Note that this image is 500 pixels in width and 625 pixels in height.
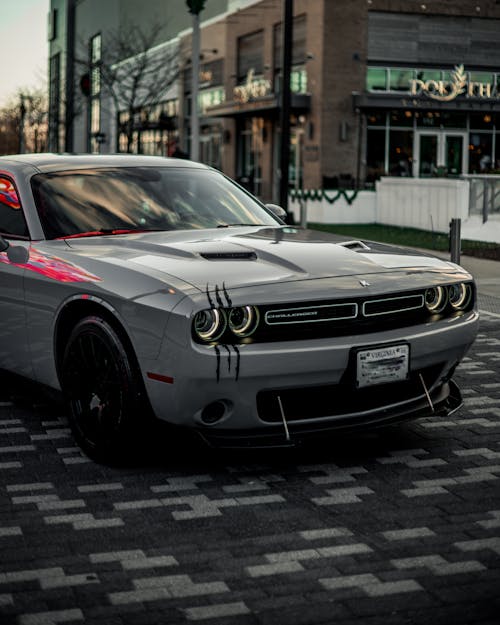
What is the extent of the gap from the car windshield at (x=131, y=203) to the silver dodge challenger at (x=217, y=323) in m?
0.01

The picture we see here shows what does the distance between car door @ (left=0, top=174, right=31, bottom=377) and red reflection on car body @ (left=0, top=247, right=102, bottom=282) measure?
0.06 m

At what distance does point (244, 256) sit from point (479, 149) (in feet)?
143

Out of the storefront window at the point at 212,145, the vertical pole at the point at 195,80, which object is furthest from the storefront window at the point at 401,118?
the vertical pole at the point at 195,80

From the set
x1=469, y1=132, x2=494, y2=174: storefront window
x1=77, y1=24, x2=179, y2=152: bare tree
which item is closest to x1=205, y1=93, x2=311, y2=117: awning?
x1=77, y1=24, x2=179, y2=152: bare tree

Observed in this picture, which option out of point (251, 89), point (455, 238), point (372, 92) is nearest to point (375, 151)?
point (372, 92)

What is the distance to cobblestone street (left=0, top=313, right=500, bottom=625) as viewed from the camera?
3.94m

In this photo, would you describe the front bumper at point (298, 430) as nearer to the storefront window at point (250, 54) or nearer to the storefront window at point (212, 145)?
the storefront window at point (250, 54)

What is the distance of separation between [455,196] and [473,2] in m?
23.0

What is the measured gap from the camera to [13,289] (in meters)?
6.57

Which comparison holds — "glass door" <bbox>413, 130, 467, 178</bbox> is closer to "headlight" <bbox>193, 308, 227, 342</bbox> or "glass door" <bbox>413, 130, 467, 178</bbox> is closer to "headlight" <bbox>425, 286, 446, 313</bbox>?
"headlight" <bbox>425, 286, 446, 313</bbox>

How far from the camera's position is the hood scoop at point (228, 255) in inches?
228

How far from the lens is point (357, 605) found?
394 cm

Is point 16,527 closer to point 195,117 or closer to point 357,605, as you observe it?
point 357,605

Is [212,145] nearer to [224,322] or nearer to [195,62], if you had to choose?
[195,62]
